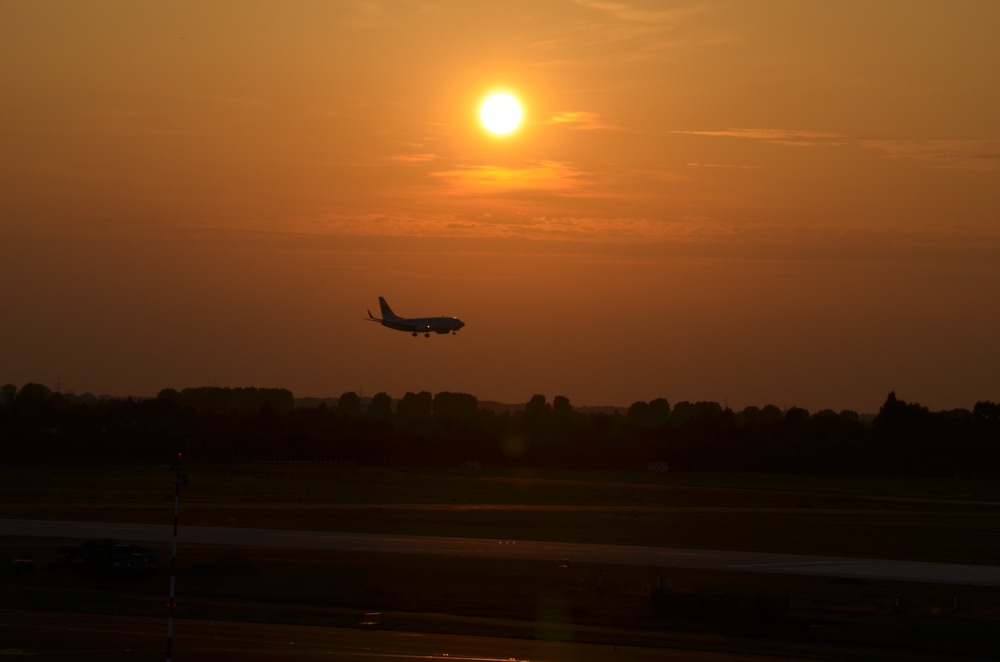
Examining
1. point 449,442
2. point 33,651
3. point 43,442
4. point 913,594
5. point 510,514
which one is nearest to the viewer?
point 33,651

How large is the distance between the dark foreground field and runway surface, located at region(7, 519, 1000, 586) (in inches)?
114

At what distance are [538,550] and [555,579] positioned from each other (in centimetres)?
1200

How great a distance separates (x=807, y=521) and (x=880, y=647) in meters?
52.5

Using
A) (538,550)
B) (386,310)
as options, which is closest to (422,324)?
(386,310)

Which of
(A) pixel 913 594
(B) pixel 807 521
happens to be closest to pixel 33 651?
(A) pixel 913 594

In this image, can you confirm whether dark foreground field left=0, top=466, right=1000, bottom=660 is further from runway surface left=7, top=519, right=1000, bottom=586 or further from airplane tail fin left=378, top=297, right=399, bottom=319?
airplane tail fin left=378, top=297, right=399, bottom=319

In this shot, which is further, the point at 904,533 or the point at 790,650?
the point at 904,533

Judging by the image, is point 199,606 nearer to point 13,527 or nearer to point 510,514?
point 13,527

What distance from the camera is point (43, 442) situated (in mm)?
171625

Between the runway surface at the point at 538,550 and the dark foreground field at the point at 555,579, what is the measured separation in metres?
2.88

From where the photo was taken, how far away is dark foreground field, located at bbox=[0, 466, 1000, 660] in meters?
41.2

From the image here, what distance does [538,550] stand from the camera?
65.1 meters

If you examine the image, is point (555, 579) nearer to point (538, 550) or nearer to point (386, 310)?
point (538, 550)

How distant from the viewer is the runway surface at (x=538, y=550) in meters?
59.4
